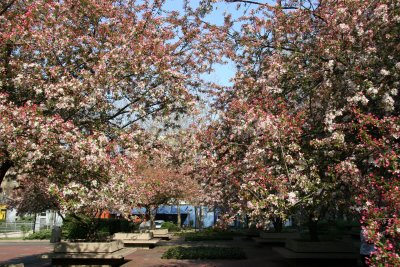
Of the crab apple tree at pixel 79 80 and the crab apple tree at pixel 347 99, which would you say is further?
the crab apple tree at pixel 79 80

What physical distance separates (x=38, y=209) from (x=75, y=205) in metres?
18.0

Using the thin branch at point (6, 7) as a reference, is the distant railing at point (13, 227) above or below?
below

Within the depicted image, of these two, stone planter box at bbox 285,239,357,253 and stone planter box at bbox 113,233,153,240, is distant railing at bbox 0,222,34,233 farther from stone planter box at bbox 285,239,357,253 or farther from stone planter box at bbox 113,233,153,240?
stone planter box at bbox 285,239,357,253

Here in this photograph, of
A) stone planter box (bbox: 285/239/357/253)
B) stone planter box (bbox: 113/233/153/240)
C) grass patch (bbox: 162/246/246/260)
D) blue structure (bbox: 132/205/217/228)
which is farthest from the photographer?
blue structure (bbox: 132/205/217/228)

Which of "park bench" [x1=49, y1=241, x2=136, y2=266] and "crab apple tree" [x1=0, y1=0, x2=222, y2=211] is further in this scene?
"park bench" [x1=49, y1=241, x2=136, y2=266]

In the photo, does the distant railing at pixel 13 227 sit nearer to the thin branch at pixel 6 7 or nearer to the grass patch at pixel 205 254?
the grass patch at pixel 205 254

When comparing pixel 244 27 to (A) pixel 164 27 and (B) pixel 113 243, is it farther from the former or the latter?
(B) pixel 113 243

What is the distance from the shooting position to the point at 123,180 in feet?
30.2

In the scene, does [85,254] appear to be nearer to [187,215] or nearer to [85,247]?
[85,247]

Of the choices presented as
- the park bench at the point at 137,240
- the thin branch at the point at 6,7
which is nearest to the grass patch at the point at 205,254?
the park bench at the point at 137,240

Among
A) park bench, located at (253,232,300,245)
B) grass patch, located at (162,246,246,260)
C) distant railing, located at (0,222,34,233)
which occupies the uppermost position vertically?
distant railing, located at (0,222,34,233)

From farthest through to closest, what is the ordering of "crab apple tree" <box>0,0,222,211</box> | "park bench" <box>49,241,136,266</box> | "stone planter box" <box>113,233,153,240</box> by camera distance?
"stone planter box" <box>113,233,153,240</box> < "park bench" <box>49,241,136,266</box> < "crab apple tree" <box>0,0,222,211</box>

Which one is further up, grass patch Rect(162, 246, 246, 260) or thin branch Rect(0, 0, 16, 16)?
thin branch Rect(0, 0, 16, 16)

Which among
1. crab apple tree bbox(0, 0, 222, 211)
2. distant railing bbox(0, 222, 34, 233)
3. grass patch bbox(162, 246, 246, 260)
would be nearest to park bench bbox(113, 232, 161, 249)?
grass patch bbox(162, 246, 246, 260)
